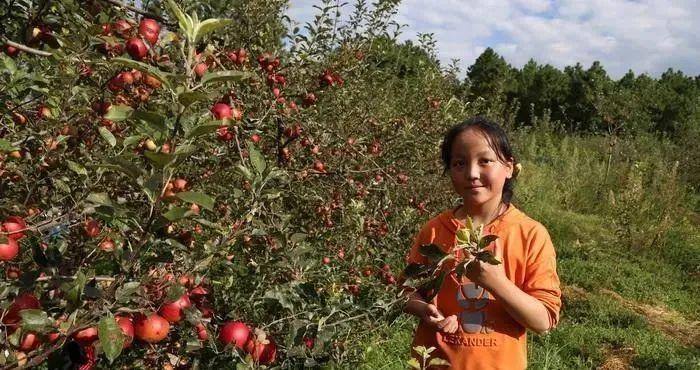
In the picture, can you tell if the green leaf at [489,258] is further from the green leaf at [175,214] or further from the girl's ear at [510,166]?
the girl's ear at [510,166]

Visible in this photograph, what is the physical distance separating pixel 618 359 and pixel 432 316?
2813mm

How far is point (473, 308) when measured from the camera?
1.49 m

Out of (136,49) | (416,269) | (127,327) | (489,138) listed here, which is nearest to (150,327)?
(127,327)

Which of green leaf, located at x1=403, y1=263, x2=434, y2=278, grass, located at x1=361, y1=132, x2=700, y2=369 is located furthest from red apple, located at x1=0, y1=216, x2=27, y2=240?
grass, located at x1=361, y1=132, x2=700, y2=369

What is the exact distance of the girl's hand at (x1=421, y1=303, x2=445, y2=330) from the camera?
1421 millimetres

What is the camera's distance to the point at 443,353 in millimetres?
1502

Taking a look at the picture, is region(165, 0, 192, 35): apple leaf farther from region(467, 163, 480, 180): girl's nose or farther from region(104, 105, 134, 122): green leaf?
region(467, 163, 480, 180): girl's nose

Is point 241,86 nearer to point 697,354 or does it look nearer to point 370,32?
point 370,32

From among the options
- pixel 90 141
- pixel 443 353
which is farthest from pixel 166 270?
pixel 90 141

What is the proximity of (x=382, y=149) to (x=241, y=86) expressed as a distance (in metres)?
1.44

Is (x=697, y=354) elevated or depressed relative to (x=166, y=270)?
depressed

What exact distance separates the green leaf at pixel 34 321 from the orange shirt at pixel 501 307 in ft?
2.86

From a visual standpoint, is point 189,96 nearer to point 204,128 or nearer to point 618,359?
point 204,128

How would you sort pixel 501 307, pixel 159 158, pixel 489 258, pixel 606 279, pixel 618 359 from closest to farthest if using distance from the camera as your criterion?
pixel 159 158
pixel 489 258
pixel 501 307
pixel 618 359
pixel 606 279
